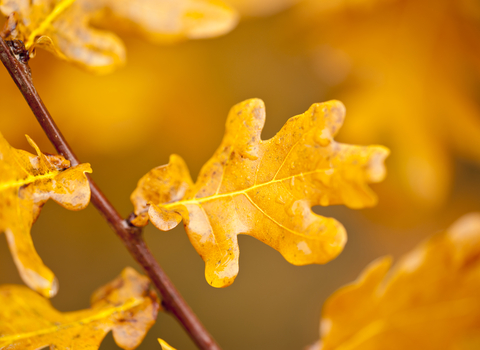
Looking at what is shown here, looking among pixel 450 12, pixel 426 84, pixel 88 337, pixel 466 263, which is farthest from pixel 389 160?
pixel 88 337

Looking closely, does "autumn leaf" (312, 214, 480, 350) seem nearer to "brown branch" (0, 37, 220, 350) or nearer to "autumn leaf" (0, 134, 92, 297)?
"brown branch" (0, 37, 220, 350)

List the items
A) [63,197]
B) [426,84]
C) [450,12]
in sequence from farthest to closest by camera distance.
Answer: [426,84], [450,12], [63,197]

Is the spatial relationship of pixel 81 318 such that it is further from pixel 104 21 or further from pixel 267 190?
pixel 104 21

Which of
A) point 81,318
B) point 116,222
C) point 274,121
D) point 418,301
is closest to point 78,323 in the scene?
point 81,318

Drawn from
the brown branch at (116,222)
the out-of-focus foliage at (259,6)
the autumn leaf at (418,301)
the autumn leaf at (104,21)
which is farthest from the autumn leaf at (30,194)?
the out-of-focus foliage at (259,6)

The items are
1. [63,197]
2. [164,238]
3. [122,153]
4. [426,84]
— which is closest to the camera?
[63,197]

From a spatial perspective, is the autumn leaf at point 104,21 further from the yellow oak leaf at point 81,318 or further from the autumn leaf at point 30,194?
the yellow oak leaf at point 81,318

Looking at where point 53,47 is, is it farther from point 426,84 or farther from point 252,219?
point 426,84

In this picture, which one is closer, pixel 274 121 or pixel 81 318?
pixel 81 318

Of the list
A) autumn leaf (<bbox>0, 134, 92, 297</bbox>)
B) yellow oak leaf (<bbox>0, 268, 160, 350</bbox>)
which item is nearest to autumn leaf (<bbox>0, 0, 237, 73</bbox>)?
autumn leaf (<bbox>0, 134, 92, 297</bbox>)
